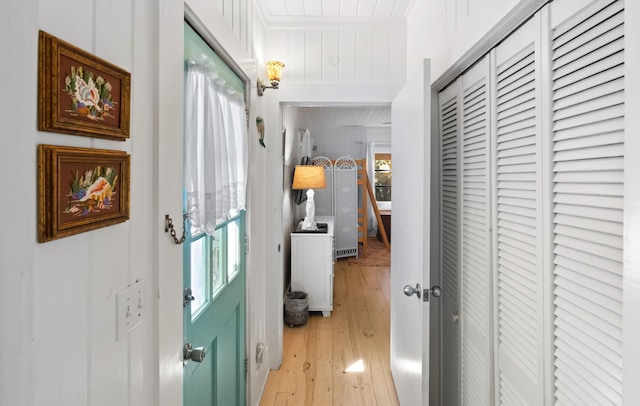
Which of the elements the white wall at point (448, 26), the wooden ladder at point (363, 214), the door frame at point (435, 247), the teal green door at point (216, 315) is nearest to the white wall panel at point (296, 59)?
the white wall at point (448, 26)

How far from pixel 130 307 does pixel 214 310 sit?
25.7 inches

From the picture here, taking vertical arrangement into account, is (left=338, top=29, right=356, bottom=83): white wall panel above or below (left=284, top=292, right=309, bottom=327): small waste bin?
above

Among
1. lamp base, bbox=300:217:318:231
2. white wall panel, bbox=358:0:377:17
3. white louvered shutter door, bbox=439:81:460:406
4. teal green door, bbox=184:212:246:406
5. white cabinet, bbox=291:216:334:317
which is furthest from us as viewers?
lamp base, bbox=300:217:318:231

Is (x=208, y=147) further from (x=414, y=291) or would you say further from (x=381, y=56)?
(x=381, y=56)

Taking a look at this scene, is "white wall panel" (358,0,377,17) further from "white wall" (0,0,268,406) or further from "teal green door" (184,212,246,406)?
"teal green door" (184,212,246,406)

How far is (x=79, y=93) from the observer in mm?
628

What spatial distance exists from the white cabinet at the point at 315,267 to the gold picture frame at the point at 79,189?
8.85ft

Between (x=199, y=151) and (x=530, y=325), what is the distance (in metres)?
1.22

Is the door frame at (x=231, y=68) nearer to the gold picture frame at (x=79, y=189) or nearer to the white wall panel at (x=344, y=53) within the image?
the gold picture frame at (x=79, y=189)

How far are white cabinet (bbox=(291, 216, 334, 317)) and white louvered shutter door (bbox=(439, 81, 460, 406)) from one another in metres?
1.71

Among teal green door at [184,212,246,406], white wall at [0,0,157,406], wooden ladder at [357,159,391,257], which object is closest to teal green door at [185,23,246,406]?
teal green door at [184,212,246,406]

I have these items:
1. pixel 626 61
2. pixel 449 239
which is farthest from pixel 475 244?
pixel 626 61

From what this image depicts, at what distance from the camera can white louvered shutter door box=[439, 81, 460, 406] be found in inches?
63.1

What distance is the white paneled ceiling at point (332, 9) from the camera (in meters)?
2.08
